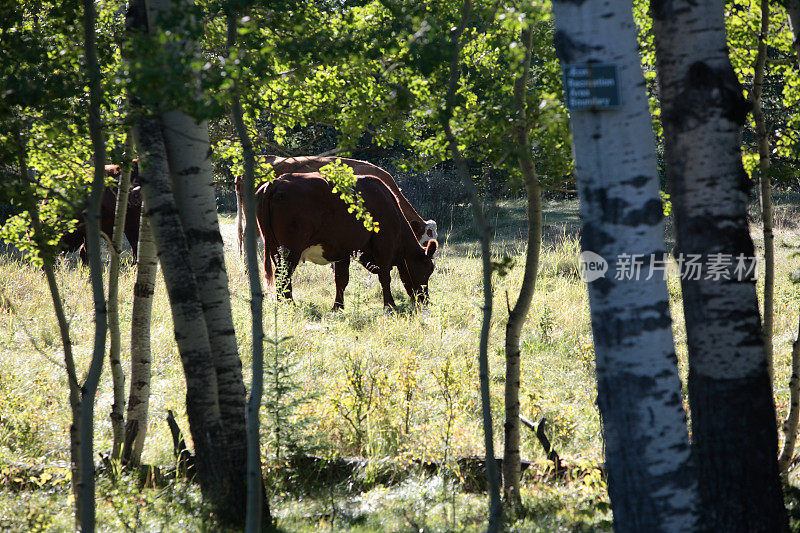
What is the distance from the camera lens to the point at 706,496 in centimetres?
337

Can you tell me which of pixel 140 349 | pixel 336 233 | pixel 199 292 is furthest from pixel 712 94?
pixel 336 233

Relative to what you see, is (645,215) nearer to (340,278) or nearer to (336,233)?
(336,233)

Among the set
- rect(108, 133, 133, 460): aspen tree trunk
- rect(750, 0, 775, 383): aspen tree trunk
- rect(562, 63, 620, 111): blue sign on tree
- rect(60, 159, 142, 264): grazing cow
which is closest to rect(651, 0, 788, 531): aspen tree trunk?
rect(562, 63, 620, 111): blue sign on tree

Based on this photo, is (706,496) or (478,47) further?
(478,47)

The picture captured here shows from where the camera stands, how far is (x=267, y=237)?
34.8 ft

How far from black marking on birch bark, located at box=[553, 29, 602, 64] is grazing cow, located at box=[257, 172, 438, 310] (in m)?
7.68

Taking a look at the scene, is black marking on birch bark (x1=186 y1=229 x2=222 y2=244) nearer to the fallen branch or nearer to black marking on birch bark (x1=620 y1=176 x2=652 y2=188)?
the fallen branch

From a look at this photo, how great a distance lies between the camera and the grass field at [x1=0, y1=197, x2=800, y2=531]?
4.16 metres

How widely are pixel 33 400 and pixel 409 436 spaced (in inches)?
115

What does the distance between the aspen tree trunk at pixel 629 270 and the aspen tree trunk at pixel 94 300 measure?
202 cm

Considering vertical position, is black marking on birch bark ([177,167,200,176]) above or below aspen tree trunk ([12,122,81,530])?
above

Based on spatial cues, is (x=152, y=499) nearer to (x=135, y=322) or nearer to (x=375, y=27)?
(x=135, y=322)

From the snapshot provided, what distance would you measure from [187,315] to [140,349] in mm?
1192

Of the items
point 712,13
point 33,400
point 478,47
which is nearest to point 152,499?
point 33,400
